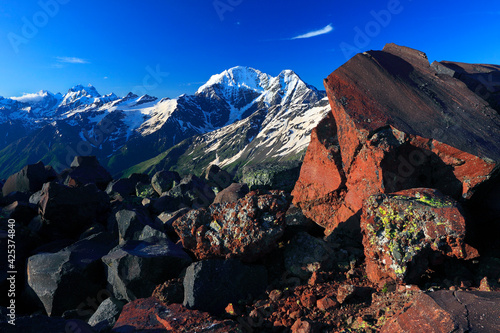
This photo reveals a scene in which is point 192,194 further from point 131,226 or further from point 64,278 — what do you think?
point 64,278

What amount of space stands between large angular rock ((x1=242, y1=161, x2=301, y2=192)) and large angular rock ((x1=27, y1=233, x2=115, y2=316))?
1017cm

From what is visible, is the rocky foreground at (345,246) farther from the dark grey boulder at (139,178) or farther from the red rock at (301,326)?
the dark grey boulder at (139,178)

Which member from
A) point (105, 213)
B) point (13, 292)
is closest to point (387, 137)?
point (13, 292)

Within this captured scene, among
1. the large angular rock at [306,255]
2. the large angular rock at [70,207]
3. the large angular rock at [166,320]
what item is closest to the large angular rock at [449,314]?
the large angular rock at [306,255]

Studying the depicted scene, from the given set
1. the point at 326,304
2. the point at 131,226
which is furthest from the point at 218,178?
the point at 326,304

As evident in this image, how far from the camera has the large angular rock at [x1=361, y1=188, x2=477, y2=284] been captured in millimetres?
6781

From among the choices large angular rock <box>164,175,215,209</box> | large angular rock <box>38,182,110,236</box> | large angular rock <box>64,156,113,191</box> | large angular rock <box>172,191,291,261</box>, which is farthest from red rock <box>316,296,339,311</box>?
large angular rock <box>64,156,113,191</box>

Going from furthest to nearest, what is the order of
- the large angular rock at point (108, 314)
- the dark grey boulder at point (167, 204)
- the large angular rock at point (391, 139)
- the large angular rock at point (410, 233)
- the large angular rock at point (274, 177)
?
the dark grey boulder at point (167, 204) → the large angular rock at point (274, 177) → the large angular rock at point (391, 139) → the large angular rock at point (108, 314) → the large angular rock at point (410, 233)

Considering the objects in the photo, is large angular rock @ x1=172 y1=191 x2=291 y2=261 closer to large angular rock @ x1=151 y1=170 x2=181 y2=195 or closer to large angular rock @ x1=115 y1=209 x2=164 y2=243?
large angular rock @ x1=115 y1=209 x2=164 y2=243

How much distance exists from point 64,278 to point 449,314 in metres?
12.1

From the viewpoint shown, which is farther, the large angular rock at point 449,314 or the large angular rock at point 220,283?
the large angular rock at point 220,283

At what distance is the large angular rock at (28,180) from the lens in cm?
2734

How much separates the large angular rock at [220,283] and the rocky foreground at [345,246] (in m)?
0.04

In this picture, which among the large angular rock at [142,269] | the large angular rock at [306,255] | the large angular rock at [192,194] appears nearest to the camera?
the large angular rock at [306,255]
